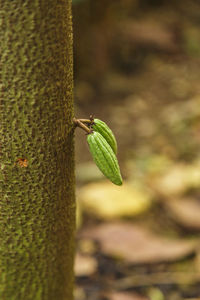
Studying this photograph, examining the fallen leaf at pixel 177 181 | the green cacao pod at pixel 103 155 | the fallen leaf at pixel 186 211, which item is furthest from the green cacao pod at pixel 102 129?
the fallen leaf at pixel 177 181

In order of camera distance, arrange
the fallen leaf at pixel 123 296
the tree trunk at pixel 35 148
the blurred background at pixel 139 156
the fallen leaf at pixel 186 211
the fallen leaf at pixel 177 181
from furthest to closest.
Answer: the fallen leaf at pixel 177 181 → the fallen leaf at pixel 186 211 → the blurred background at pixel 139 156 → the fallen leaf at pixel 123 296 → the tree trunk at pixel 35 148

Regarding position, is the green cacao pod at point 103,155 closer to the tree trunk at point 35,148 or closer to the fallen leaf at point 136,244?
the tree trunk at point 35,148

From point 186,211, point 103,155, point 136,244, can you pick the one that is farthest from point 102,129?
point 186,211

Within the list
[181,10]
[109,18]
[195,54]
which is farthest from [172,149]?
[181,10]

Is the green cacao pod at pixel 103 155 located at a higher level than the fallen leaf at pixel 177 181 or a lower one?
lower

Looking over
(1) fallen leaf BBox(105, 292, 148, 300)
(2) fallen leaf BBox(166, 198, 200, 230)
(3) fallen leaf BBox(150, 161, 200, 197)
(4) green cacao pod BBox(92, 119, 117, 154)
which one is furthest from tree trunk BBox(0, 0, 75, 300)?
(3) fallen leaf BBox(150, 161, 200, 197)

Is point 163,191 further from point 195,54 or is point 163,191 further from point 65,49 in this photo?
point 195,54
